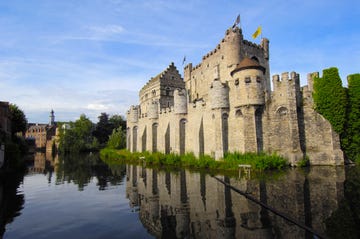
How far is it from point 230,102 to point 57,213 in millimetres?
17997

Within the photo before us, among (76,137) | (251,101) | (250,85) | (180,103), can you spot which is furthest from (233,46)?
(76,137)

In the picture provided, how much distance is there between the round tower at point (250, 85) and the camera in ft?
69.7

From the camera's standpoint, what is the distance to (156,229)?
8.00 m

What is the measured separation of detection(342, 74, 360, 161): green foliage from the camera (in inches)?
788

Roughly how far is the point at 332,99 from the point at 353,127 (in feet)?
11.2

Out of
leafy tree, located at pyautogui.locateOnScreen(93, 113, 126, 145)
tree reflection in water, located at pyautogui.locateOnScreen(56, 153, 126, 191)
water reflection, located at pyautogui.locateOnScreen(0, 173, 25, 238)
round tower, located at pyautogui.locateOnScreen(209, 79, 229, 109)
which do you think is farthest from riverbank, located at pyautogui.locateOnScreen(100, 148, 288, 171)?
leafy tree, located at pyautogui.locateOnScreen(93, 113, 126, 145)

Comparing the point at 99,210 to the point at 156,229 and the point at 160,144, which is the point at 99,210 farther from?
the point at 160,144

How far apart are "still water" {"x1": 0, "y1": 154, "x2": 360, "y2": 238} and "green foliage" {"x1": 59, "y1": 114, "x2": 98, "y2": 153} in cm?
4898

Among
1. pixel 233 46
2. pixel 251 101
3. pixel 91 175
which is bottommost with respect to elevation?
pixel 91 175

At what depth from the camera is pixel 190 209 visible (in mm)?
9688

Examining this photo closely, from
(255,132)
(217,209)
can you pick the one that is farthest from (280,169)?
(217,209)

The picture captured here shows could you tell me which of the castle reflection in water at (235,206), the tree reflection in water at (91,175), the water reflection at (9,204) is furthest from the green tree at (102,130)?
the castle reflection in water at (235,206)

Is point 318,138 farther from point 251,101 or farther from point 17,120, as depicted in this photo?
point 17,120

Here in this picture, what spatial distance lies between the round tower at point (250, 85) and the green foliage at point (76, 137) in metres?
52.7
